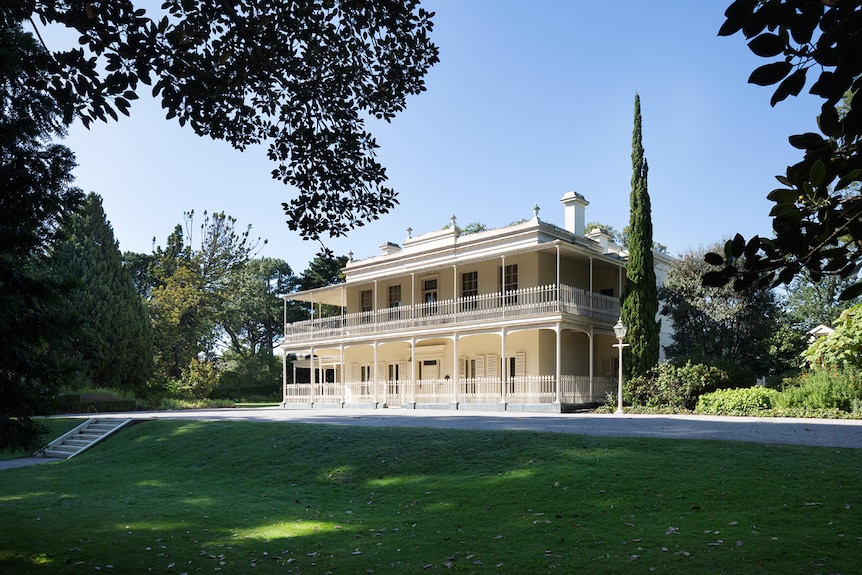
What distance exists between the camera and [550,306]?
24.0 m

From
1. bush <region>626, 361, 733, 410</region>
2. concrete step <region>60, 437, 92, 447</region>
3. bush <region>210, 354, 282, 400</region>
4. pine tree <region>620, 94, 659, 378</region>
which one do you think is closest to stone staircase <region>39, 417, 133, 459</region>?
concrete step <region>60, 437, 92, 447</region>

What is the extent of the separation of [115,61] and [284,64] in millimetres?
1775

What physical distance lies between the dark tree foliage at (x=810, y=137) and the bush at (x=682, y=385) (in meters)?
18.7

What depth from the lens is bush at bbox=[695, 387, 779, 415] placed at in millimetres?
18234

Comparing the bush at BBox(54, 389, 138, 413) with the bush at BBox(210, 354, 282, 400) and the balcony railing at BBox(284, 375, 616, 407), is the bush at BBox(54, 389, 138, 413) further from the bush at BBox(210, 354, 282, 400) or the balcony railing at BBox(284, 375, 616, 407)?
the bush at BBox(210, 354, 282, 400)

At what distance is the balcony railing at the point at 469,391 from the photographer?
23.8 meters

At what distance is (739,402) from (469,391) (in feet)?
34.3

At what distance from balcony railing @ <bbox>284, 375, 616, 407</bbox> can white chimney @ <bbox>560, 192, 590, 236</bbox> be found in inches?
263

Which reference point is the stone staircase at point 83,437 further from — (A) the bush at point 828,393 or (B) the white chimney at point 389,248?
(A) the bush at point 828,393

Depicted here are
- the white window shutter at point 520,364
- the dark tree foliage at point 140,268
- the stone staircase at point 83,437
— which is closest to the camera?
the stone staircase at point 83,437

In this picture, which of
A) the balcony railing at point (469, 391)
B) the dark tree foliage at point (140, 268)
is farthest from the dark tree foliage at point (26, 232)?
the dark tree foliage at point (140, 268)

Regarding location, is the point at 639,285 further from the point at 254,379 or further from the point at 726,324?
the point at 254,379

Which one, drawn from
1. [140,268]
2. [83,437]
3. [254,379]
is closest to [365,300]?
[254,379]

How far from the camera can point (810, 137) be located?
284 cm
